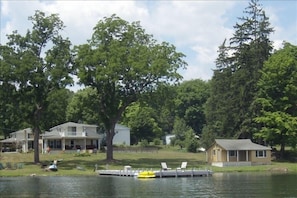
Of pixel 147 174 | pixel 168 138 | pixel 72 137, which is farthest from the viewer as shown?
pixel 168 138

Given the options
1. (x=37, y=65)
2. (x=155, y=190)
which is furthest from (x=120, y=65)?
(x=155, y=190)

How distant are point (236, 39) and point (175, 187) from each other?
47901 mm

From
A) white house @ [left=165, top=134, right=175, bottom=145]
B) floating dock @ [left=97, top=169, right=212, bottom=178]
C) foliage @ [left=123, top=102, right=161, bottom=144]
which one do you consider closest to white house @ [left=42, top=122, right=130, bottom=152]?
foliage @ [left=123, top=102, right=161, bottom=144]

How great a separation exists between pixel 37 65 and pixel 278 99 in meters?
34.0

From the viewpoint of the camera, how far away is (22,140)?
3952 inches

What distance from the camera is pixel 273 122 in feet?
250

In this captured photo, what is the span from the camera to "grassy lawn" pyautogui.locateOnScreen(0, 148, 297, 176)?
6619 centimetres

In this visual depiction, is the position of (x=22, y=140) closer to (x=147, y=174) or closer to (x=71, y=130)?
(x=71, y=130)

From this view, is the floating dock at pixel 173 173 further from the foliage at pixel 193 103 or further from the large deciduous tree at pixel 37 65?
the foliage at pixel 193 103

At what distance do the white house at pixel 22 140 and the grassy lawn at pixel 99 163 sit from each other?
14.0 metres

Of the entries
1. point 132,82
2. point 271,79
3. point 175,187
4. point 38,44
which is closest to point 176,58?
point 132,82

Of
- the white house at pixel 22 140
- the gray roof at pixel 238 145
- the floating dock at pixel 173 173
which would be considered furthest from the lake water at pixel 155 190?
the white house at pixel 22 140

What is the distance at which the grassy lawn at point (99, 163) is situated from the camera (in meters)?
66.2

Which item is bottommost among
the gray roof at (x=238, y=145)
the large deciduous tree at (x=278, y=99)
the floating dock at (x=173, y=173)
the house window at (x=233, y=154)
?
the floating dock at (x=173, y=173)
